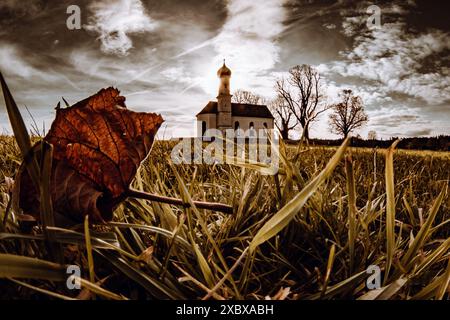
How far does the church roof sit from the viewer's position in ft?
175

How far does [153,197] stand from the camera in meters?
0.73

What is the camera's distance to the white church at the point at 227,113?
50969 mm

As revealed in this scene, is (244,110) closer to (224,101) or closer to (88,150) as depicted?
(224,101)

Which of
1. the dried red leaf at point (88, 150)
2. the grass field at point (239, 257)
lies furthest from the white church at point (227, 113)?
the dried red leaf at point (88, 150)

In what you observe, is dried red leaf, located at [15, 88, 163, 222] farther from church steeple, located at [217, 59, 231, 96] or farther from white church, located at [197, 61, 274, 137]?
church steeple, located at [217, 59, 231, 96]

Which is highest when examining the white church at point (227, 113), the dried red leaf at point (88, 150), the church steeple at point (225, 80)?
the church steeple at point (225, 80)

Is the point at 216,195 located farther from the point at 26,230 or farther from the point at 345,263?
the point at 26,230

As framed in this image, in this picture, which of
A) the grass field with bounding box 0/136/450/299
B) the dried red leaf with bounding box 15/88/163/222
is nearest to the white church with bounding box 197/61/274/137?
the grass field with bounding box 0/136/450/299

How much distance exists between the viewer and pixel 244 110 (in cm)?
5491

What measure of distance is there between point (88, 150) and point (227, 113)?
5166cm

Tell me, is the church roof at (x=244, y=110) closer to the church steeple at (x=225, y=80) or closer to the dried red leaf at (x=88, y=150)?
the church steeple at (x=225, y=80)

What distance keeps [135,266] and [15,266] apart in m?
0.23

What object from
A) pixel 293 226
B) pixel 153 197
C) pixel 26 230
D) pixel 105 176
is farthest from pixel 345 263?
pixel 26 230

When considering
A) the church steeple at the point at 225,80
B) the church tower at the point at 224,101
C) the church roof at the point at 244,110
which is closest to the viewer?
the church steeple at the point at 225,80
